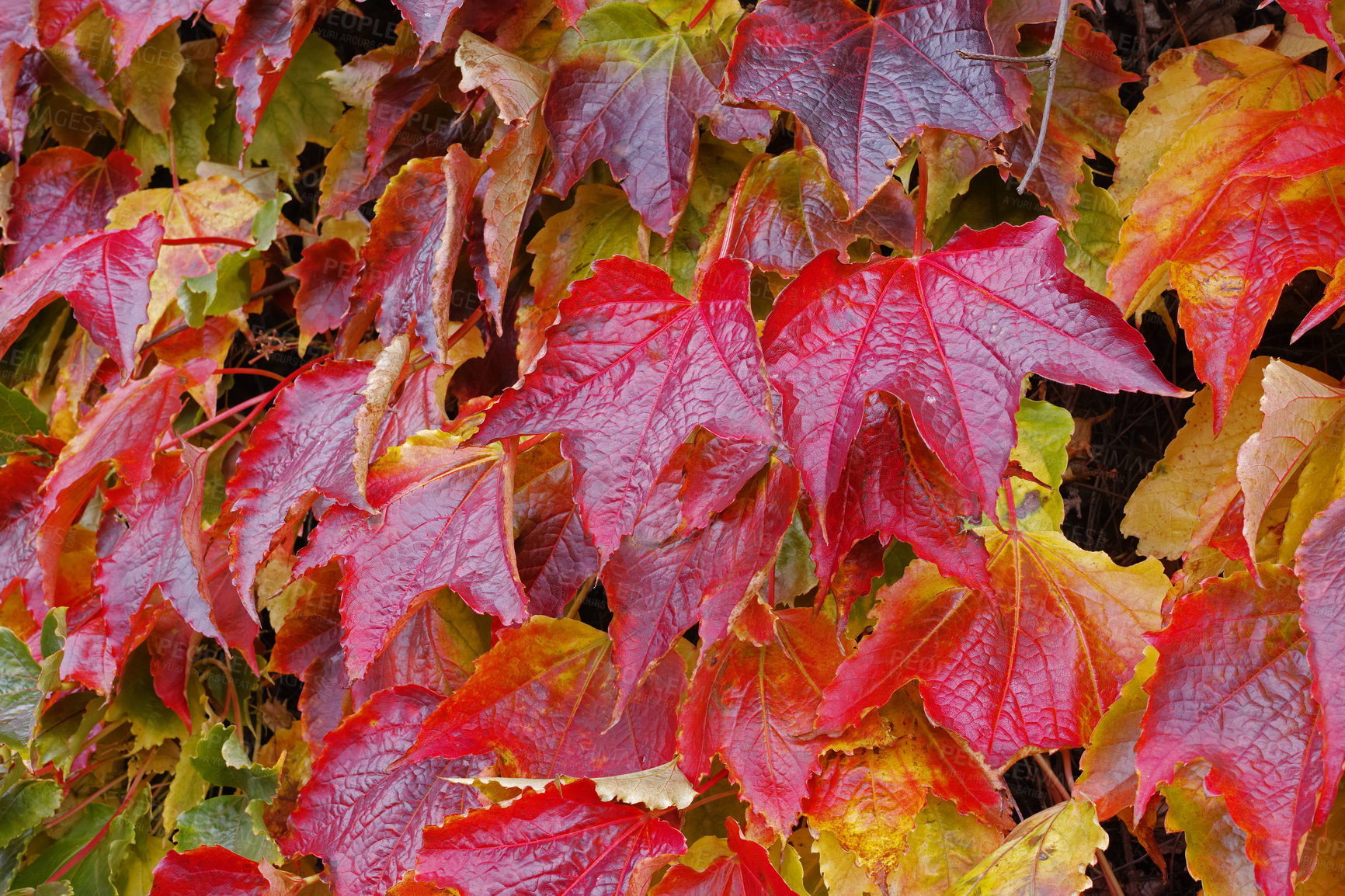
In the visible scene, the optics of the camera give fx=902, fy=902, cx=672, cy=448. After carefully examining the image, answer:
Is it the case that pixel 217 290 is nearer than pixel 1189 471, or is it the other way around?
pixel 1189 471

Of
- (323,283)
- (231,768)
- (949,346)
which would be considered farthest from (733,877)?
(323,283)

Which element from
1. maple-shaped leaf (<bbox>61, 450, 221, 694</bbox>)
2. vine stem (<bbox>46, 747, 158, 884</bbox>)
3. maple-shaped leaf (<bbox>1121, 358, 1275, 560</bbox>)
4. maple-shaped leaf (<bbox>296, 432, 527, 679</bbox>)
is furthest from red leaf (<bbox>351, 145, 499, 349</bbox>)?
vine stem (<bbox>46, 747, 158, 884</bbox>)

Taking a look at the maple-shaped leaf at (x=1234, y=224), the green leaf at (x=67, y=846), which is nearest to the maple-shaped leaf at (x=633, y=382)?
the maple-shaped leaf at (x=1234, y=224)

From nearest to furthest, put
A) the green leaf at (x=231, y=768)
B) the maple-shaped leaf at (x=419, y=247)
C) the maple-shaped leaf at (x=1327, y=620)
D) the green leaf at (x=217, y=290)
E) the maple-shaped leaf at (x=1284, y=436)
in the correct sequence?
the maple-shaped leaf at (x=1327, y=620)
the maple-shaped leaf at (x=1284, y=436)
the maple-shaped leaf at (x=419, y=247)
the green leaf at (x=231, y=768)
the green leaf at (x=217, y=290)

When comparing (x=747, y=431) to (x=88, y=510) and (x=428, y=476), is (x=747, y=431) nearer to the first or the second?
(x=428, y=476)

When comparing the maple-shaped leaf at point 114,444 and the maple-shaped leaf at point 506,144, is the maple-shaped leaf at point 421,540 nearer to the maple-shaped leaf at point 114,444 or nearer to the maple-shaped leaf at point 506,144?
the maple-shaped leaf at point 506,144

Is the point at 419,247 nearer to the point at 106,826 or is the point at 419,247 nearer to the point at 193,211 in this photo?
the point at 193,211

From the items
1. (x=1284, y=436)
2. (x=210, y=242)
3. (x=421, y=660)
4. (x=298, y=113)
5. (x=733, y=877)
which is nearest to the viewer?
(x=1284, y=436)
